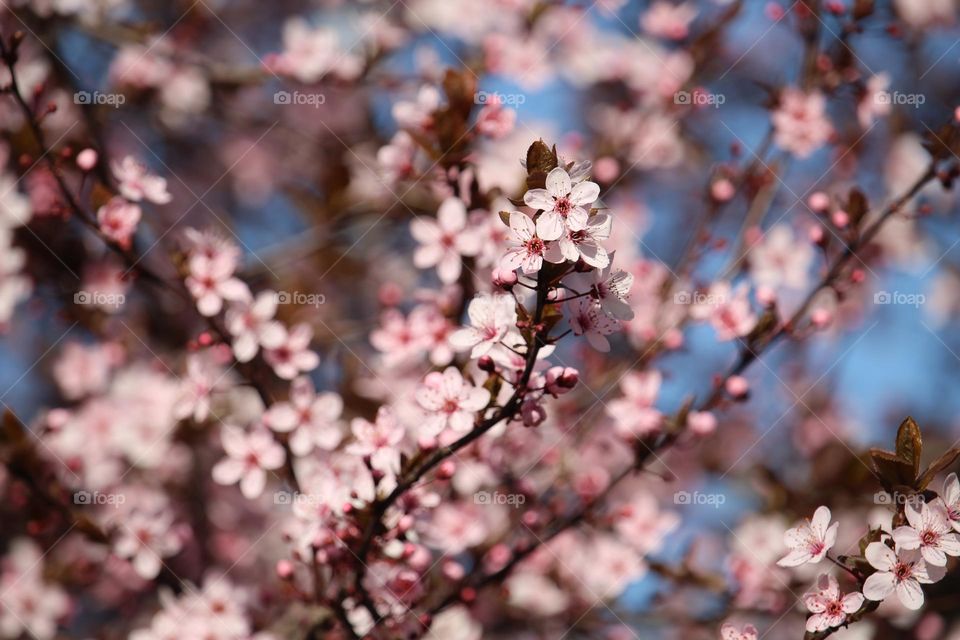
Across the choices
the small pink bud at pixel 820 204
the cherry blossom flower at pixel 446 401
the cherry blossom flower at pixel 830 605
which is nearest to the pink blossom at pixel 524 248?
the cherry blossom flower at pixel 446 401

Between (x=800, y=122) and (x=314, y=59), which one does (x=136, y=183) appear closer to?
(x=314, y=59)

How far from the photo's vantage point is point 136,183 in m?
2.29

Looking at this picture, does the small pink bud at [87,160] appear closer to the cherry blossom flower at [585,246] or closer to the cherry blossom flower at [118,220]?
the cherry blossom flower at [118,220]

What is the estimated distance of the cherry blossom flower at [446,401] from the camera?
1.79 meters

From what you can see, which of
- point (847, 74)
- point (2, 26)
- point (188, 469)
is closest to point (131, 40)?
point (2, 26)

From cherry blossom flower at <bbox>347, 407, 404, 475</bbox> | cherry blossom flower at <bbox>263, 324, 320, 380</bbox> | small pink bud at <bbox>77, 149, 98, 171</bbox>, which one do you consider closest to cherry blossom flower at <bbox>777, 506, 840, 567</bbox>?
cherry blossom flower at <bbox>347, 407, 404, 475</bbox>

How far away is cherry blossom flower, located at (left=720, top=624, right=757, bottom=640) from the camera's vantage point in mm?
1727

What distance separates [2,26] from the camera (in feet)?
12.2

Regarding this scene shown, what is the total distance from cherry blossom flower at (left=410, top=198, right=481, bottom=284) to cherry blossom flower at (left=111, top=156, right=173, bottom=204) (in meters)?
0.65

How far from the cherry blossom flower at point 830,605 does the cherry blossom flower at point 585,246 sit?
0.72 m

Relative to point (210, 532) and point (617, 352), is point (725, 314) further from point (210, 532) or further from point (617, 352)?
point (210, 532)

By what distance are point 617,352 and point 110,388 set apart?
72.4 inches

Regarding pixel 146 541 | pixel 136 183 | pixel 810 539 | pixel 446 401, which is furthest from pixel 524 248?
pixel 146 541

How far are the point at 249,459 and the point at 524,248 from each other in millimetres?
1123
